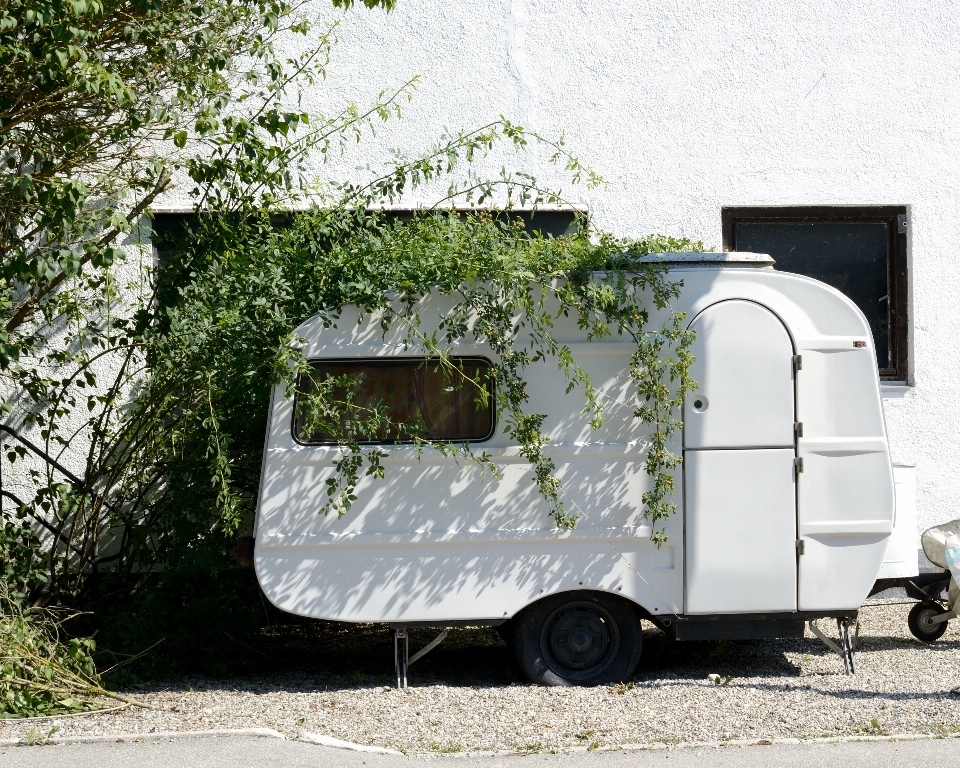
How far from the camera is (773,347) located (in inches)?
224

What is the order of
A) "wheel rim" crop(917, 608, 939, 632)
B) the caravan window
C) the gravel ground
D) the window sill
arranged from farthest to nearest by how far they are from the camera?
1. the window sill
2. "wheel rim" crop(917, 608, 939, 632)
3. the caravan window
4. the gravel ground

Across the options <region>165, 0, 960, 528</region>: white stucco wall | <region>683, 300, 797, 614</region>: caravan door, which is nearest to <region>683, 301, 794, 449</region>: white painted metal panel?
<region>683, 300, 797, 614</region>: caravan door

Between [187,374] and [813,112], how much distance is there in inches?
209

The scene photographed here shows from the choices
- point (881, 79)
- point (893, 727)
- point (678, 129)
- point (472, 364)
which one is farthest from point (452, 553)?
point (881, 79)

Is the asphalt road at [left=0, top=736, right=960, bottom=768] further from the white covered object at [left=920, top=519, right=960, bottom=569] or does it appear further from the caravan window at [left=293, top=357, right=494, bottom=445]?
the white covered object at [left=920, top=519, right=960, bottom=569]

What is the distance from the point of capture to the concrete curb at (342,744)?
15.6 ft

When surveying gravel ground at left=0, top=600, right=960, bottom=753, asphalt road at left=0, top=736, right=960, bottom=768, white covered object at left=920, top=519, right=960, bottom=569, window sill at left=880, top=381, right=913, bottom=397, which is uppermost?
window sill at left=880, top=381, right=913, bottom=397

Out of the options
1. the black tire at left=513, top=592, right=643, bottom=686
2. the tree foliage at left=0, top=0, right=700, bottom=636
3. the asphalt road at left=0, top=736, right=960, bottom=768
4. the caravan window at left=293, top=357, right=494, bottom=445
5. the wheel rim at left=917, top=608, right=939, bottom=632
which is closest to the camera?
the asphalt road at left=0, top=736, right=960, bottom=768

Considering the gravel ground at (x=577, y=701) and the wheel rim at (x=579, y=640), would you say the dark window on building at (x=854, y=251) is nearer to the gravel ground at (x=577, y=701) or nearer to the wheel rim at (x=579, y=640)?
the gravel ground at (x=577, y=701)

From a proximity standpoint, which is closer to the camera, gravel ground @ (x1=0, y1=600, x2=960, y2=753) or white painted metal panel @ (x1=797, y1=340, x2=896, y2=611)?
gravel ground @ (x1=0, y1=600, x2=960, y2=753)

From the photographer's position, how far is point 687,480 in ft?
18.7

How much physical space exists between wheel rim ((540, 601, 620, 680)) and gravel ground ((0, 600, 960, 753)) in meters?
0.17

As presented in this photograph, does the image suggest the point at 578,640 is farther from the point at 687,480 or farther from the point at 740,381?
the point at 740,381

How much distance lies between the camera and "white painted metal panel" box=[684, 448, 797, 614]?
224 inches
